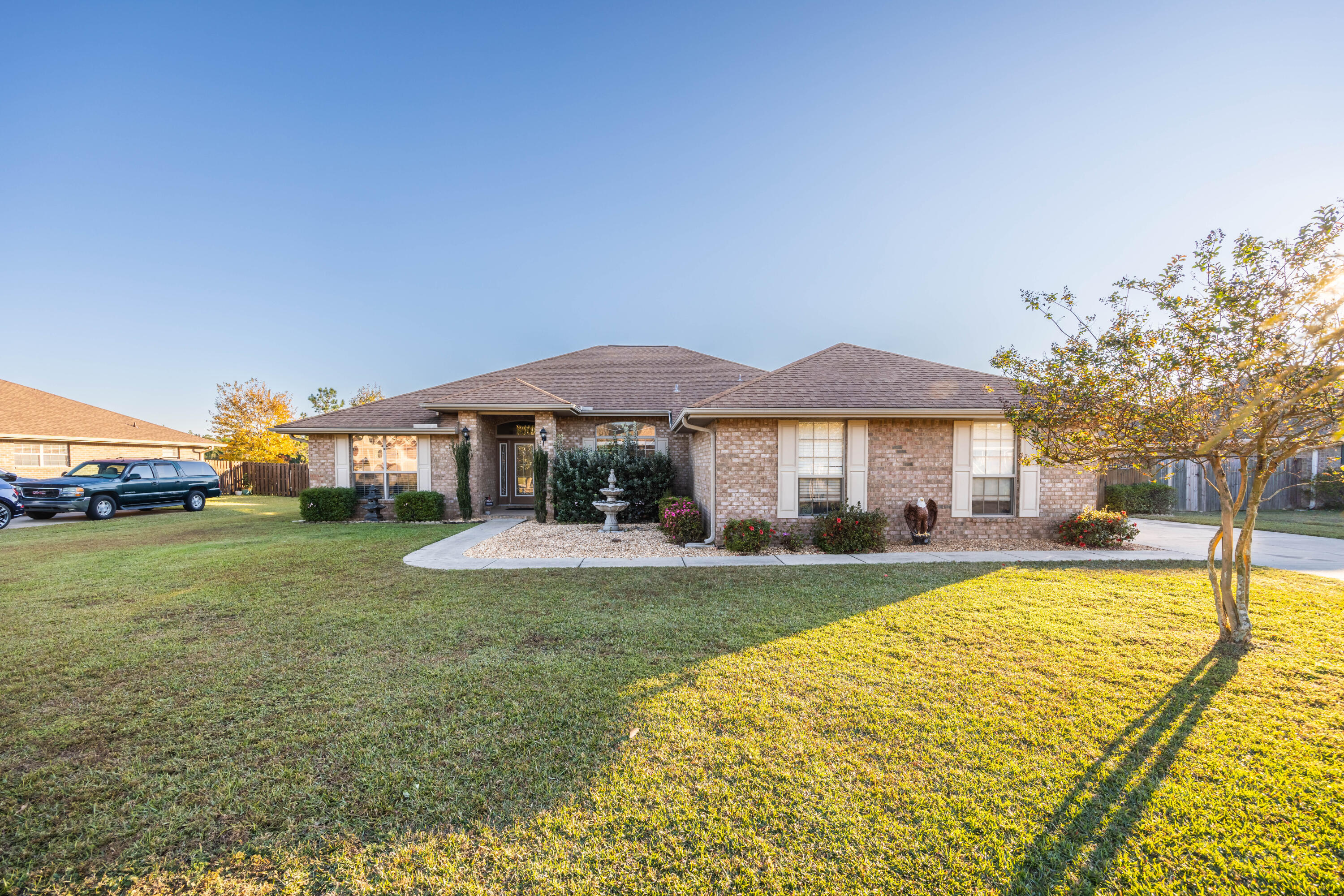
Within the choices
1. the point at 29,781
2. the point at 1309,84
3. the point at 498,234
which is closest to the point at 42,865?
the point at 29,781

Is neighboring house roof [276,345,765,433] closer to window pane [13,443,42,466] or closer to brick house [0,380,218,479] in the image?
brick house [0,380,218,479]

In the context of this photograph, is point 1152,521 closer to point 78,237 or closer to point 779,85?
point 779,85

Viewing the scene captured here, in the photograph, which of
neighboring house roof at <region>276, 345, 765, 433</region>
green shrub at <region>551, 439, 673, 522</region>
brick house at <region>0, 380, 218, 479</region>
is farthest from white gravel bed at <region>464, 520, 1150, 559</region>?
brick house at <region>0, 380, 218, 479</region>

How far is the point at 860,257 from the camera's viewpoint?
16.2 metres

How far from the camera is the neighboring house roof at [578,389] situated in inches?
503

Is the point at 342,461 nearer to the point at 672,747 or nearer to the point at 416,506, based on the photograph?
the point at 416,506

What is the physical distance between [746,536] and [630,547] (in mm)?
2266

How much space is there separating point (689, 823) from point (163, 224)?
23.9 m

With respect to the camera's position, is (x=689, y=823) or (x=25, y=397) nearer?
(x=689, y=823)

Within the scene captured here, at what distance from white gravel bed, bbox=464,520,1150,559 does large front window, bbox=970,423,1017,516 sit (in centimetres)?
64

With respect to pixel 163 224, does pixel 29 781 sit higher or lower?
lower

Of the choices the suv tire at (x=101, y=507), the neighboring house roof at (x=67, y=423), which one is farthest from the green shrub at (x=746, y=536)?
the neighboring house roof at (x=67, y=423)

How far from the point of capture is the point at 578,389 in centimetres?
1509

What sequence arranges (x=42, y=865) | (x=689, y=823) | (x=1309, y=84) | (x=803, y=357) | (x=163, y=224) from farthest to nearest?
(x=163, y=224) → (x=803, y=357) → (x=1309, y=84) → (x=689, y=823) → (x=42, y=865)
